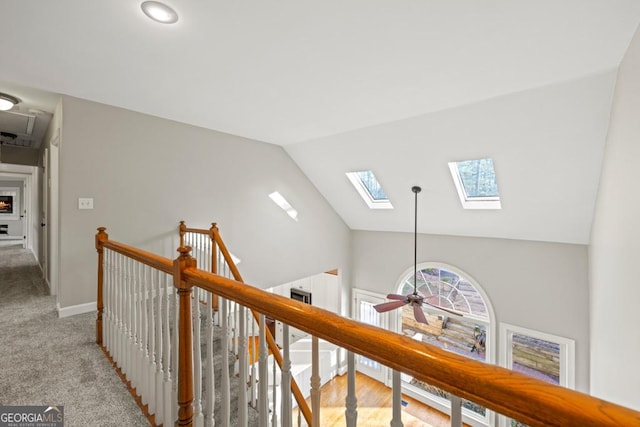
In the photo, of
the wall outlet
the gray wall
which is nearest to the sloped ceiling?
the wall outlet

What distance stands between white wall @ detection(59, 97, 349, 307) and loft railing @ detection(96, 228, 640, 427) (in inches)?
44.7

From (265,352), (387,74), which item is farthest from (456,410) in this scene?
(387,74)

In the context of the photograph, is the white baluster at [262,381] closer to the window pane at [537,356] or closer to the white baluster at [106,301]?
the white baluster at [106,301]

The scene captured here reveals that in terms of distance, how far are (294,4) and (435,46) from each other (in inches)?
39.9

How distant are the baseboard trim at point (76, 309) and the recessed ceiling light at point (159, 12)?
9.63ft

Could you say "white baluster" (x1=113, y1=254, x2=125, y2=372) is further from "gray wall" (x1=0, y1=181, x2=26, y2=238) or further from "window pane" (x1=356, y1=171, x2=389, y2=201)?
"gray wall" (x1=0, y1=181, x2=26, y2=238)

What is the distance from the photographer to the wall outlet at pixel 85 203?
304cm

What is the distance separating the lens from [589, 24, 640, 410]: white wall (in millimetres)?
1724

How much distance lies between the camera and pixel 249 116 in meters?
3.56

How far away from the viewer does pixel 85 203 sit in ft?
10.1

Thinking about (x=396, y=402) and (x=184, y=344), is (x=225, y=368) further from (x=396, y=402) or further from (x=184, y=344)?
(x=396, y=402)

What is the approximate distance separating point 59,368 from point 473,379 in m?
2.74

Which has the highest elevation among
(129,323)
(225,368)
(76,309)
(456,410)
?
(456,410)

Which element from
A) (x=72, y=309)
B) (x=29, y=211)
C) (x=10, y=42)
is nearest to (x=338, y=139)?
(x=10, y=42)
